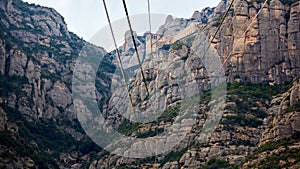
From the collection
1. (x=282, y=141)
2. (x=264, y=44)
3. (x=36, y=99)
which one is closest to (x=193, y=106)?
(x=264, y=44)

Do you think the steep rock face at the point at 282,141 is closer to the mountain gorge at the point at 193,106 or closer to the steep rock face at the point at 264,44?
the mountain gorge at the point at 193,106

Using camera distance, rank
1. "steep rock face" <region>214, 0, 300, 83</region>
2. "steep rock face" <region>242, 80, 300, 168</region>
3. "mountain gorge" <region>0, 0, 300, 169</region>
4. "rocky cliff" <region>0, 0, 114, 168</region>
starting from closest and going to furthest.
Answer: "steep rock face" <region>242, 80, 300, 168</region> < "mountain gorge" <region>0, 0, 300, 169</region> < "rocky cliff" <region>0, 0, 114, 168</region> < "steep rock face" <region>214, 0, 300, 83</region>

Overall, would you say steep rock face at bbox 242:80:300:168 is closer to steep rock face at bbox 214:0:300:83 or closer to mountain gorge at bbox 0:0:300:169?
mountain gorge at bbox 0:0:300:169

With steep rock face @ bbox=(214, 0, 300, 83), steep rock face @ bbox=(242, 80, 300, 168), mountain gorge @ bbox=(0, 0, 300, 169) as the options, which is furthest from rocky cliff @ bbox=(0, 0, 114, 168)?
steep rock face @ bbox=(214, 0, 300, 83)

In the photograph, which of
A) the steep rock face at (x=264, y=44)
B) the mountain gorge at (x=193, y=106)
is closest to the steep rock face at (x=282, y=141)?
the mountain gorge at (x=193, y=106)

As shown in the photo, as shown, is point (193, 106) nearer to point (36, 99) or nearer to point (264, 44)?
point (264, 44)

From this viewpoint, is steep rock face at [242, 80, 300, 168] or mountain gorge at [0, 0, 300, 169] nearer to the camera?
steep rock face at [242, 80, 300, 168]

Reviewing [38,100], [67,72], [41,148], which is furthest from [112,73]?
[41,148]
